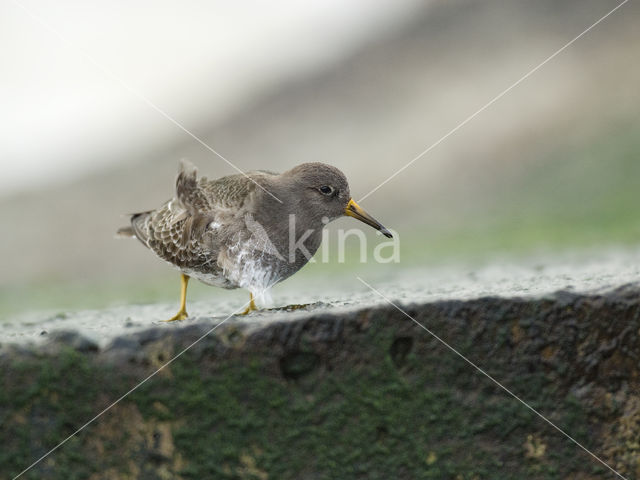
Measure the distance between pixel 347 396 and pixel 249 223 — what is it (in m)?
1.84

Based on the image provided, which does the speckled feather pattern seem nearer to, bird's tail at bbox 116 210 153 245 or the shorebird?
the shorebird

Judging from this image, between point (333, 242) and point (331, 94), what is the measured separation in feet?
30.9

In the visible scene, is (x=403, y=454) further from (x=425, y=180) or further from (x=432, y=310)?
(x=425, y=180)

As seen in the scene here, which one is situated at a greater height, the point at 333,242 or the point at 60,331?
the point at 333,242

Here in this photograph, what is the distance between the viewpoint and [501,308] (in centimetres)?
310

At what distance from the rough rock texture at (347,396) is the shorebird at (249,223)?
4.78ft

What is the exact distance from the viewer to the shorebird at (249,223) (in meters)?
4.62

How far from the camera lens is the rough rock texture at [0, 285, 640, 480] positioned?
2.97 m

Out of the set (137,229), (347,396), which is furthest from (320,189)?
(347,396)

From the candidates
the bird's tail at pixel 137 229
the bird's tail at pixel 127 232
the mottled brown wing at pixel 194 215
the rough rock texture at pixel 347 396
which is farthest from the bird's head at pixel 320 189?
the rough rock texture at pixel 347 396

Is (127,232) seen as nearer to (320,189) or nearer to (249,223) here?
(249,223)

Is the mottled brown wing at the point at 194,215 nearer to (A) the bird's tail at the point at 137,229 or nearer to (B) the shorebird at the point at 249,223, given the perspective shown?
(B) the shorebird at the point at 249,223

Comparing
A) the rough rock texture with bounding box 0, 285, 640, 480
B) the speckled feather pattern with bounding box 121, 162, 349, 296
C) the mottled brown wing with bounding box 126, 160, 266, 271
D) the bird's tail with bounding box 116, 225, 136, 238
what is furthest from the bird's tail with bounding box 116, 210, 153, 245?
the rough rock texture with bounding box 0, 285, 640, 480

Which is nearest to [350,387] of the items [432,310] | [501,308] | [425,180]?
[432,310]
